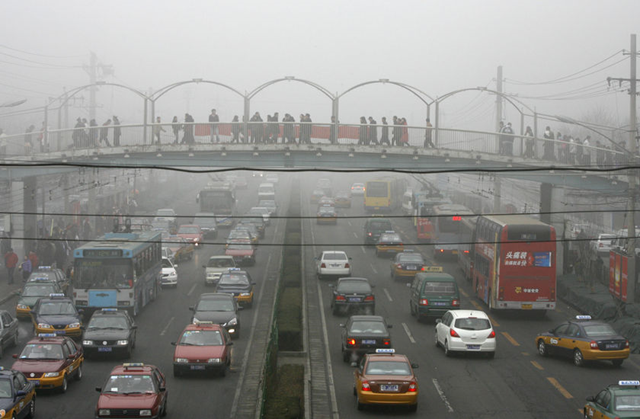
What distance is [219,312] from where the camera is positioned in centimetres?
2733

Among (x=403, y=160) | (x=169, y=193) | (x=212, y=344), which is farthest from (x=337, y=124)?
(x=169, y=193)

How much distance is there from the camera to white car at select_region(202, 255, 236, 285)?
38.8m

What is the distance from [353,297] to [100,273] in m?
9.40

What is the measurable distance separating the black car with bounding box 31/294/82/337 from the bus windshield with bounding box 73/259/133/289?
6.18ft

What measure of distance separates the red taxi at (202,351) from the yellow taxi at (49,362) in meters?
2.57

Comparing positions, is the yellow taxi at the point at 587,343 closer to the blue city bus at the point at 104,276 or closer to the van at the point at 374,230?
the blue city bus at the point at 104,276

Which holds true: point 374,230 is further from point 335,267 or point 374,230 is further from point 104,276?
point 104,276

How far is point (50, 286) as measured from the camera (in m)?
30.9

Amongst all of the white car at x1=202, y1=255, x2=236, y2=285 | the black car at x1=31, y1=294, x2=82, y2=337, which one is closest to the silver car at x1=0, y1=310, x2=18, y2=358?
the black car at x1=31, y1=294, x2=82, y2=337

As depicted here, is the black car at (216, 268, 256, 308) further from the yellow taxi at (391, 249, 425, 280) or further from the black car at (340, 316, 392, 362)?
the black car at (340, 316, 392, 362)

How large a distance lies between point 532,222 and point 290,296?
999cm

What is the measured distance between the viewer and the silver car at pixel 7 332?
77.6 feet

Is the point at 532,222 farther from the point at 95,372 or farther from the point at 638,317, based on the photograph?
the point at 95,372

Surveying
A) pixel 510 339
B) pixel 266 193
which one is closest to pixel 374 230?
pixel 510 339
